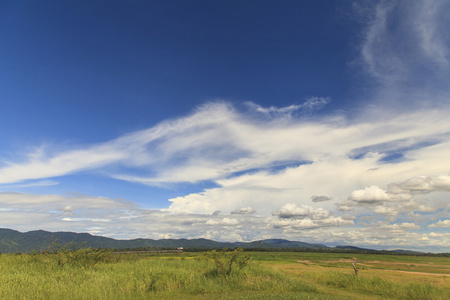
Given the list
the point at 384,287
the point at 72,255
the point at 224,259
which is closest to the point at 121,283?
the point at 72,255

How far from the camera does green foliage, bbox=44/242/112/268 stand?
2361cm

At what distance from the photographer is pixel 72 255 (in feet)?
79.6

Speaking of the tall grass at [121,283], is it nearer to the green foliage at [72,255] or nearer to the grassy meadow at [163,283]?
the grassy meadow at [163,283]

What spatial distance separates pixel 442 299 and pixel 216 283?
60.9 ft

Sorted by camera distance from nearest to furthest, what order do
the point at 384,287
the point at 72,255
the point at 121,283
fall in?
1. the point at 121,283
2. the point at 384,287
3. the point at 72,255

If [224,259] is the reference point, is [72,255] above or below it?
above

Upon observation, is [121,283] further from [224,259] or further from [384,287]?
[384,287]

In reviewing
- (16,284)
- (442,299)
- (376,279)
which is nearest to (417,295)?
(442,299)

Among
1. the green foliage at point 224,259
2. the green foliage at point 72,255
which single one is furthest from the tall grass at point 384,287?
the green foliage at point 72,255

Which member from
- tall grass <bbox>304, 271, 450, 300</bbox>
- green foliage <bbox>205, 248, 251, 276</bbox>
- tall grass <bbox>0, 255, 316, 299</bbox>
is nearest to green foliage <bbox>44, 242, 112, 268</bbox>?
tall grass <bbox>0, 255, 316, 299</bbox>

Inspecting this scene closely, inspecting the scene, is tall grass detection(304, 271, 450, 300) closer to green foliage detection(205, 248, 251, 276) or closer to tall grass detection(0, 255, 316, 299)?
tall grass detection(0, 255, 316, 299)

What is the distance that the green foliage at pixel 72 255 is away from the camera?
77.5 feet

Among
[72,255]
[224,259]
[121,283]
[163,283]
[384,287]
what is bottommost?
[384,287]

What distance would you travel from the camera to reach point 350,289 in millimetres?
25609
